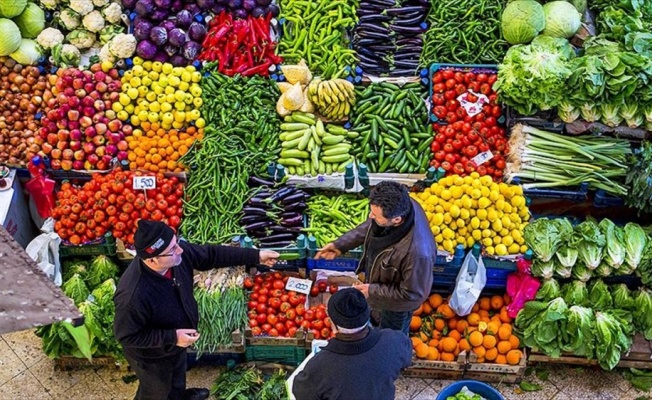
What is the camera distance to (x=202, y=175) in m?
5.32

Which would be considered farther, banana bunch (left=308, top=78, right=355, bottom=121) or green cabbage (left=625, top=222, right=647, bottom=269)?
banana bunch (left=308, top=78, right=355, bottom=121)

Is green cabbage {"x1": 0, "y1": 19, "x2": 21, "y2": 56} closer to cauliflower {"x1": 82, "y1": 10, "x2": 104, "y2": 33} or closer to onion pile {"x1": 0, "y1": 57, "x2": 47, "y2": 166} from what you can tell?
onion pile {"x1": 0, "y1": 57, "x2": 47, "y2": 166}

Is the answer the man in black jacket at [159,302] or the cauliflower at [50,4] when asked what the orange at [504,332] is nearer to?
the man in black jacket at [159,302]

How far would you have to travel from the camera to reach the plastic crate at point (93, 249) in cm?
512

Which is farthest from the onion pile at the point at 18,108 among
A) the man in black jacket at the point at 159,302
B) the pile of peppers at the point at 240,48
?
the man in black jacket at the point at 159,302

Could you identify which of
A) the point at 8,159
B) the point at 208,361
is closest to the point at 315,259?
the point at 208,361

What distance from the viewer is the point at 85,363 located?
5043mm

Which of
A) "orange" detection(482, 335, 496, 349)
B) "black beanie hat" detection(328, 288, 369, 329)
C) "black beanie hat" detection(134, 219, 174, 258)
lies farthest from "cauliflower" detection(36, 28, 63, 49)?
"orange" detection(482, 335, 496, 349)

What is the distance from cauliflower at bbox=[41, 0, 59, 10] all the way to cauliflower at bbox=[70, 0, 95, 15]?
0.23 meters

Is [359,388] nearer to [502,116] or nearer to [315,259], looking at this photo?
[315,259]

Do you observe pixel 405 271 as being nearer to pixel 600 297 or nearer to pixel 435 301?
pixel 435 301

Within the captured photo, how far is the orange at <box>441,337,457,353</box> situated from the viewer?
4.85 meters

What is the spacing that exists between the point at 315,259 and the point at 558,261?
5.96 feet

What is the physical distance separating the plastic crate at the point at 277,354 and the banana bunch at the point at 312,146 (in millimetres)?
1447
